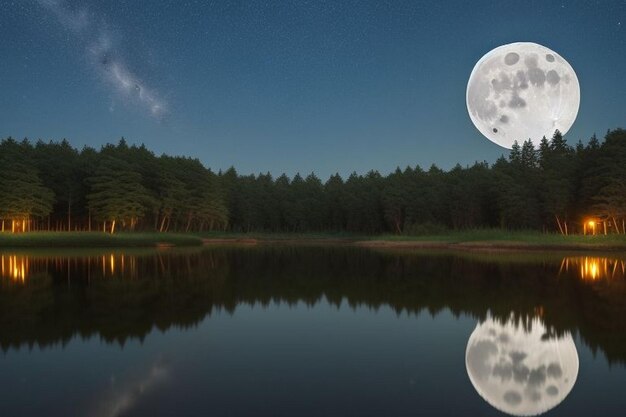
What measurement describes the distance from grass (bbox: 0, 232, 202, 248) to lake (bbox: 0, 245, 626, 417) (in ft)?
112

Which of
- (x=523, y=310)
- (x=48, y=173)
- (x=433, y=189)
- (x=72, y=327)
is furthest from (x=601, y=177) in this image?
(x=48, y=173)

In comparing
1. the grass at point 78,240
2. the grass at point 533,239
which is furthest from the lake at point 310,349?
the grass at point 78,240

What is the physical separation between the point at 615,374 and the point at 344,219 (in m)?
99.0

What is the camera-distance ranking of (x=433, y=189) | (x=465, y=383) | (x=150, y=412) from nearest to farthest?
(x=150, y=412) < (x=465, y=383) < (x=433, y=189)

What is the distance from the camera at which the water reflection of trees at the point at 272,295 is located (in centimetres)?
1364

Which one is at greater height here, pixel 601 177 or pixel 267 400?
pixel 601 177

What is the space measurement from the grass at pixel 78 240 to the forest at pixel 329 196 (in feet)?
33.5

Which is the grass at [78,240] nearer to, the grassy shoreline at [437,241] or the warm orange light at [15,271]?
the grassy shoreline at [437,241]

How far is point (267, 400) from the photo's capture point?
809 centimetres

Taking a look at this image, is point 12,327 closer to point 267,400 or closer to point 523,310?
point 267,400

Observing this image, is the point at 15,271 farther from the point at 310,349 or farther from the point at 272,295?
the point at 310,349

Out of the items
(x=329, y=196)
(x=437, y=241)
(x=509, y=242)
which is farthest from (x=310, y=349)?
(x=329, y=196)

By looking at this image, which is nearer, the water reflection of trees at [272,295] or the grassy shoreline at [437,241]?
the water reflection of trees at [272,295]

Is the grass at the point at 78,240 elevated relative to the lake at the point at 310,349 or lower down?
elevated
